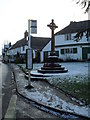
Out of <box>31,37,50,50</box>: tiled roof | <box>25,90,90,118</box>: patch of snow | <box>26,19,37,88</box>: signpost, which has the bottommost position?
<box>25,90,90,118</box>: patch of snow

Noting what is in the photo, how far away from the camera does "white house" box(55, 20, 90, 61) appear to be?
3230 centimetres

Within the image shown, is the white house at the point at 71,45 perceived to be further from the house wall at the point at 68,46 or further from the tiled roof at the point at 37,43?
the tiled roof at the point at 37,43

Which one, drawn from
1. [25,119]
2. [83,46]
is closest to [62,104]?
[25,119]

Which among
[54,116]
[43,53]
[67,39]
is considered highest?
[67,39]

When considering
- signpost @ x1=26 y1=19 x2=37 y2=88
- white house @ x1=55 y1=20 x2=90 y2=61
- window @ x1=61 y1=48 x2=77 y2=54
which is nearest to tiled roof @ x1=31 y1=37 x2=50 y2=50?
white house @ x1=55 y1=20 x2=90 y2=61

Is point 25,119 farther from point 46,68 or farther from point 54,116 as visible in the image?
point 46,68

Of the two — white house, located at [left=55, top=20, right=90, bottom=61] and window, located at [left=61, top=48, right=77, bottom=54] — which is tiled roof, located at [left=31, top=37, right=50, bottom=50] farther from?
window, located at [left=61, top=48, right=77, bottom=54]

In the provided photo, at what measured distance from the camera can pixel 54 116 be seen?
521 cm

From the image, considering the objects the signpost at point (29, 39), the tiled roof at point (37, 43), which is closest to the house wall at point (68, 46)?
the tiled roof at point (37, 43)

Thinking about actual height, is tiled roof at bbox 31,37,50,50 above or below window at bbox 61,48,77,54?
above

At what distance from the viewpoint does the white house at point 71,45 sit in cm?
3230

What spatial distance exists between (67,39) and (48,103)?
30.5m

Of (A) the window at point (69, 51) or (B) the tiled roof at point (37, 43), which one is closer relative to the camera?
(A) the window at point (69, 51)

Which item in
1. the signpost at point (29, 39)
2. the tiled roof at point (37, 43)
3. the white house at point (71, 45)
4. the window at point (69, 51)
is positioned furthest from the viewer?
the tiled roof at point (37, 43)
